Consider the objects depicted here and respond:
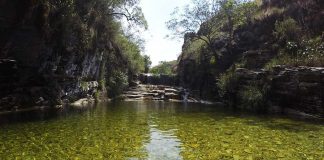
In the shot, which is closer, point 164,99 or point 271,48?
point 271,48

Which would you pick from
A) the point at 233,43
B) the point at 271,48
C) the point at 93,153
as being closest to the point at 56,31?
the point at 93,153

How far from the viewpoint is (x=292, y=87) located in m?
20.8

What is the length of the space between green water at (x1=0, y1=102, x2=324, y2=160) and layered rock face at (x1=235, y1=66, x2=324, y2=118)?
3.18m

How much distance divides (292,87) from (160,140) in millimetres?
12535

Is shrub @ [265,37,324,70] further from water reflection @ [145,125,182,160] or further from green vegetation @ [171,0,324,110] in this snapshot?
water reflection @ [145,125,182,160]

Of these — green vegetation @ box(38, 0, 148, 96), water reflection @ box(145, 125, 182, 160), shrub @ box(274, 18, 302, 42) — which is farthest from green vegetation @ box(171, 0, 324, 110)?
water reflection @ box(145, 125, 182, 160)

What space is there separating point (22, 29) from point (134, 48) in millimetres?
28887

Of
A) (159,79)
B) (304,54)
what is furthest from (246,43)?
(159,79)

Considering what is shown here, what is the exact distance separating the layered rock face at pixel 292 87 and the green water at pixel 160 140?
3175 millimetres

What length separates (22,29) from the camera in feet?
70.6

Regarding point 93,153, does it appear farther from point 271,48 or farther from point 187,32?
point 187,32

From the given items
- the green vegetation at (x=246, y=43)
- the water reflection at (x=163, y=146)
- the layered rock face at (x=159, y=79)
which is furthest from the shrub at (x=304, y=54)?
the layered rock face at (x=159, y=79)

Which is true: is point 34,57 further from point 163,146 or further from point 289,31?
point 289,31

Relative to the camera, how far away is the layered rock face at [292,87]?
18812 mm
